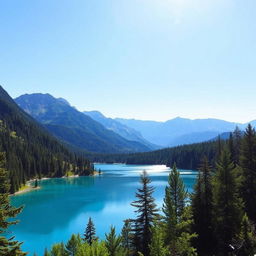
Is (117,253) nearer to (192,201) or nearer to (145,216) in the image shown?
(145,216)

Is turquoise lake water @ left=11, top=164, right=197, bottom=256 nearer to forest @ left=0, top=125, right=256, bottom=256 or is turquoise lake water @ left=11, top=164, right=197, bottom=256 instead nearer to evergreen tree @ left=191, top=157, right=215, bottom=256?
forest @ left=0, top=125, right=256, bottom=256

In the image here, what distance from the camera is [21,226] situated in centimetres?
6519

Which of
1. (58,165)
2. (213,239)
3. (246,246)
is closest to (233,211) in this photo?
(213,239)

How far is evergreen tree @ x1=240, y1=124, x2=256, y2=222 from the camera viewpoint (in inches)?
1789

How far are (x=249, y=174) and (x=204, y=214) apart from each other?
397 inches

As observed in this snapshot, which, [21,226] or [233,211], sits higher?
[233,211]

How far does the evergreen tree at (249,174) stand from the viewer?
45.4m

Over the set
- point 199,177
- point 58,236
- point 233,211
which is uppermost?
point 199,177

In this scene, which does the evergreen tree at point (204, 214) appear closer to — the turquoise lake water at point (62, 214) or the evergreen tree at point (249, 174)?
the evergreen tree at point (249, 174)

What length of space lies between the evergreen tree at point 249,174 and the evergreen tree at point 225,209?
7471mm

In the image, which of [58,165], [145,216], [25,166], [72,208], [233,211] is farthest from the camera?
[58,165]

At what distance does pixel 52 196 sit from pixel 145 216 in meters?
81.7

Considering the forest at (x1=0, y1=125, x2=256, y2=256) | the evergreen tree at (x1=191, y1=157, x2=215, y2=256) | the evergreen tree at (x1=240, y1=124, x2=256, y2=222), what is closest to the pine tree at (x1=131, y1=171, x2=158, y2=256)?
the forest at (x1=0, y1=125, x2=256, y2=256)

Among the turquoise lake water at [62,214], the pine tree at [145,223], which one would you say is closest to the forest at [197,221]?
the pine tree at [145,223]
